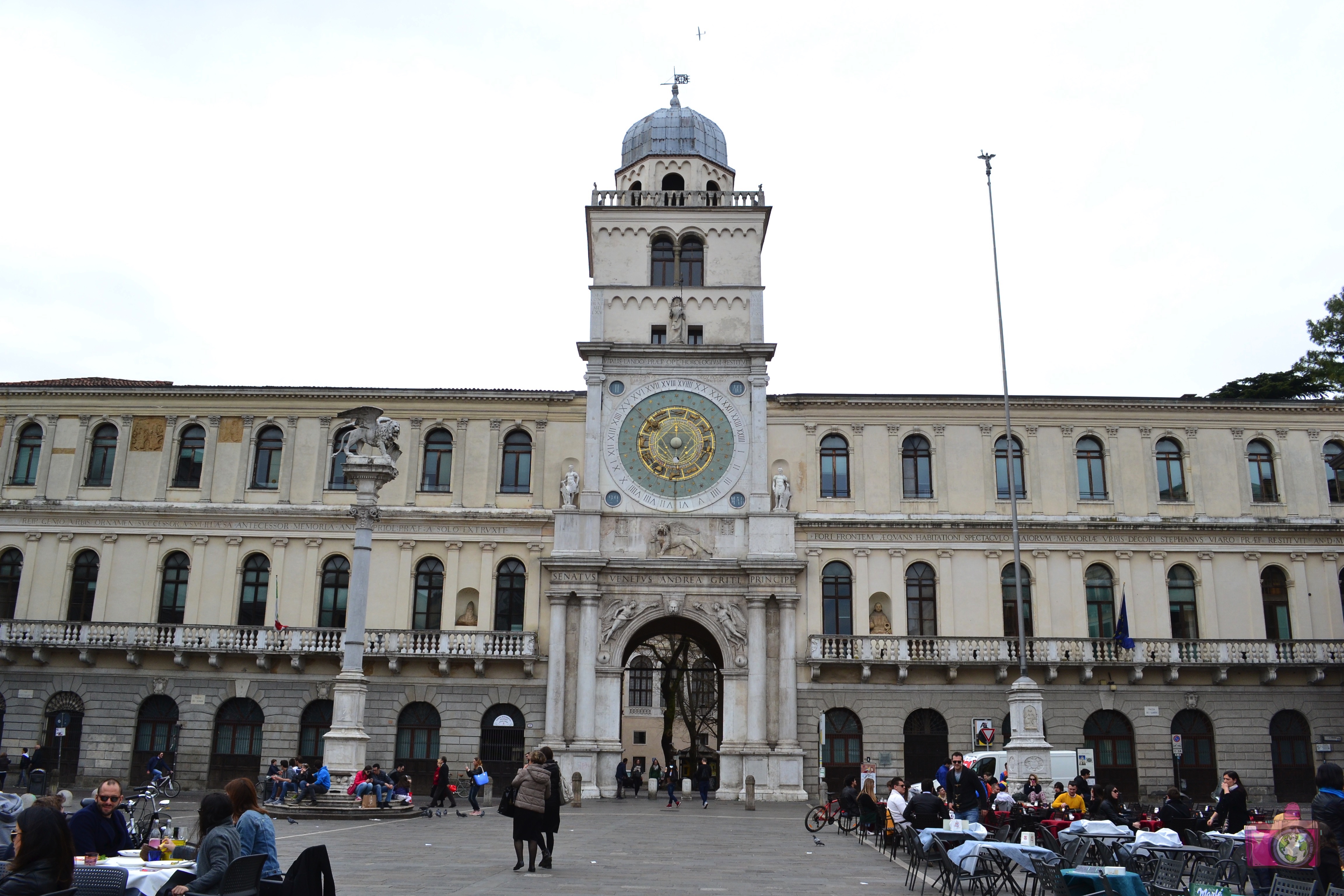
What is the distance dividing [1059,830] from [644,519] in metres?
21.2

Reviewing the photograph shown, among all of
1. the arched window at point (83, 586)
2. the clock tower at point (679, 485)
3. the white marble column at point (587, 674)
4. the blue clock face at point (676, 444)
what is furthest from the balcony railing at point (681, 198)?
the arched window at point (83, 586)

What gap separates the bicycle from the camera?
26.5 meters

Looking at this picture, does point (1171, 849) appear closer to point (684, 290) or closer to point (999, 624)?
point (999, 624)

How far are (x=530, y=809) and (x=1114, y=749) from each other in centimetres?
2702

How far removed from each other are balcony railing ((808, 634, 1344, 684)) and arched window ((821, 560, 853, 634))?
1.12 m

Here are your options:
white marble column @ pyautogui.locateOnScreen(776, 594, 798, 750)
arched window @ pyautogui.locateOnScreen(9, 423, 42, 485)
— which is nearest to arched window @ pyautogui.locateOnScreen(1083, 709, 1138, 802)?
white marble column @ pyautogui.locateOnScreen(776, 594, 798, 750)

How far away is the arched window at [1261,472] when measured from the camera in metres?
40.2

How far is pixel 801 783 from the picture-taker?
1425 inches

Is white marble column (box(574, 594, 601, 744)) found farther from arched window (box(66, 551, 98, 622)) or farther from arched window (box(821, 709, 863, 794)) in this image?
arched window (box(66, 551, 98, 622))

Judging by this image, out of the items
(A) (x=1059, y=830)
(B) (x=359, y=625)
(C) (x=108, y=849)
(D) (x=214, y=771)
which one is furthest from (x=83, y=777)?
(A) (x=1059, y=830)

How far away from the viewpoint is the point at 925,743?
124 feet

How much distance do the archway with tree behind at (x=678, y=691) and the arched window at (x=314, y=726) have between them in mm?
10447

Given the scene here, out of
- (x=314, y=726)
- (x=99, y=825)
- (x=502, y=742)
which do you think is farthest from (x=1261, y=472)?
(x=99, y=825)

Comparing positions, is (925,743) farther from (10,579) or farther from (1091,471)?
(10,579)
